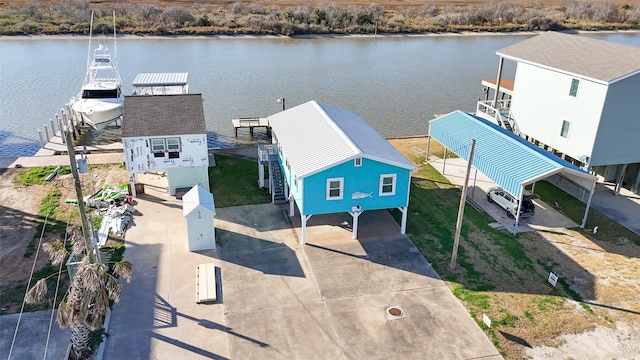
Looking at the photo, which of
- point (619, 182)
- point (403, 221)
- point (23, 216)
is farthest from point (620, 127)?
point (23, 216)

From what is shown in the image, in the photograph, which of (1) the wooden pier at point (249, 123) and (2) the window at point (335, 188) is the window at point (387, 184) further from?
(1) the wooden pier at point (249, 123)

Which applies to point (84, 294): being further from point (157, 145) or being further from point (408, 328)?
point (157, 145)

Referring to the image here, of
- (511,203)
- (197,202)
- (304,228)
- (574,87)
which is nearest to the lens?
(197,202)

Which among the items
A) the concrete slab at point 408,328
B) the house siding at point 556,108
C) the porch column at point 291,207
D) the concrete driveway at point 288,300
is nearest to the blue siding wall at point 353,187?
the concrete driveway at point 288,300

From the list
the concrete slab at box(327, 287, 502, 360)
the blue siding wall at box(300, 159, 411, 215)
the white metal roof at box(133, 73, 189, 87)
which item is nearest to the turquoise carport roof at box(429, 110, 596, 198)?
the blue siding wall at box(300, 159, 411, 215)

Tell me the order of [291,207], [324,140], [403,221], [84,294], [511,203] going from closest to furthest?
1. [84,294]
2. [403,221]
3. [324,140]
4. [291,207]
5. [511,203]

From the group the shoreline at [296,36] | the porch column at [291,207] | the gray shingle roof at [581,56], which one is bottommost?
the porch column at [291,207]

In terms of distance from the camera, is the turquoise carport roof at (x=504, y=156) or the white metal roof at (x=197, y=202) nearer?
the white metal roof at (x=197, y=202)

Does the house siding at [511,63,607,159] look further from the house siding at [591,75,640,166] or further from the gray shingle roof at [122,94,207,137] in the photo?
the gray shingle roof at [122,94,207,137]
